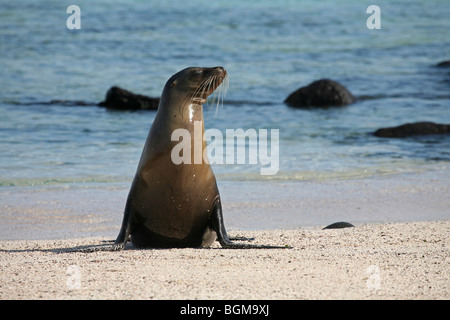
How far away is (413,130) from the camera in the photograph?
14430 millimetres

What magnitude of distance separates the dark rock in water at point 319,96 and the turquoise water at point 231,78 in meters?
0.31

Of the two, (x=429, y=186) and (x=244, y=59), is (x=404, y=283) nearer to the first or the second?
(x=429, y=186)

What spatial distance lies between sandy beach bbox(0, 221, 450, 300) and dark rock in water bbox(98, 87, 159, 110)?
35.6 ft

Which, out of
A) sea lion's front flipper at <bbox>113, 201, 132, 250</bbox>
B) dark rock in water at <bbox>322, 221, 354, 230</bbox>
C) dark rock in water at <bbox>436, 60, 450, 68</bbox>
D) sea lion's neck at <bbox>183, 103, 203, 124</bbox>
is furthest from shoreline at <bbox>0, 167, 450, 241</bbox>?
dark rock in water at <bbox>436, 60, 450, 68</bbox>

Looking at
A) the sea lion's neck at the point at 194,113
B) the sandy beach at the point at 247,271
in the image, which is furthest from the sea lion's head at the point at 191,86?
the sandy beach at the point at 247,271

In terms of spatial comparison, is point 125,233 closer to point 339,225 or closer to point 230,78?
point 339,225

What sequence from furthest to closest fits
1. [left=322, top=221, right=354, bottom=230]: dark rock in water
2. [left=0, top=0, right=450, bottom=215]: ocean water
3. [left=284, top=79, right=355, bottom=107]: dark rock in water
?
[left=284, top=79, right=355, bottom=107]: dark rock in water
[left=0, top=0, right=450, bottom=215]: ocean water
[left=322, top=221, right=354, bottom=230]: dark rock in water

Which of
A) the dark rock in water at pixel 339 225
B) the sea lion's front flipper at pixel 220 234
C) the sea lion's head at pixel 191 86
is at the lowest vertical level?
the dark rock in water at pixel 339 225

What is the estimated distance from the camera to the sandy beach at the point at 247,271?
15.9 ft

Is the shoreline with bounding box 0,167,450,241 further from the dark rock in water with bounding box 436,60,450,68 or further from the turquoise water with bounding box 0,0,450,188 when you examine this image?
the dark rock in water with bounding box 436,60,450,68

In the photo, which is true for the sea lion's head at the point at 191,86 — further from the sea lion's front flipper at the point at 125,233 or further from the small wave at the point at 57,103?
the small wave at the point at 57,103

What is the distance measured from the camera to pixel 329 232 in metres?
7.03

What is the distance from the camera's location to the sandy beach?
4848 mm

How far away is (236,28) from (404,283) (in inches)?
1156
